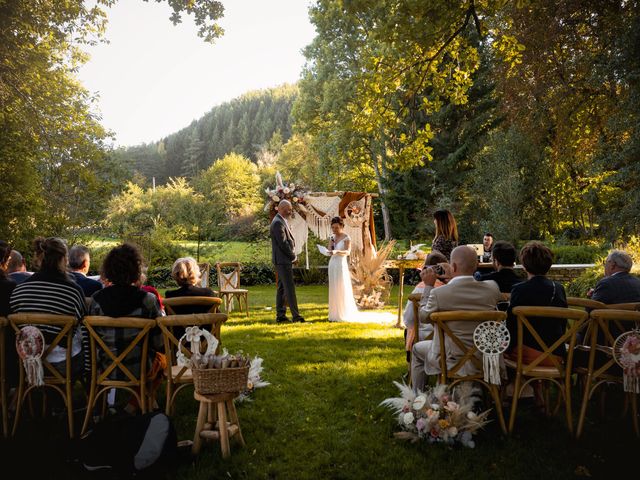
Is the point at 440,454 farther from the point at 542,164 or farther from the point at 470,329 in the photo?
the point at 542,164

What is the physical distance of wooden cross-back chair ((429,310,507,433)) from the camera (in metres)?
3.16

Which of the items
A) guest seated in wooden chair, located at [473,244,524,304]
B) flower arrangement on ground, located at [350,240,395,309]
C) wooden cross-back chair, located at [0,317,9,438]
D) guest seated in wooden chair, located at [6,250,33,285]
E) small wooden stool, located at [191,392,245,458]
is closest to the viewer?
small wooden stool, located at [191,392,245,458]

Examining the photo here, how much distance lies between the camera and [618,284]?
3.91 m

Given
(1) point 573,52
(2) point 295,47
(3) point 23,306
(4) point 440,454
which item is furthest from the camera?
(2) point 295,47

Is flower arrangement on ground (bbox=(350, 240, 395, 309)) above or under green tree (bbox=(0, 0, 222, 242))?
under

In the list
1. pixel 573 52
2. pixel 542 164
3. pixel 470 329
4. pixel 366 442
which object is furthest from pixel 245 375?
pixel 542 164

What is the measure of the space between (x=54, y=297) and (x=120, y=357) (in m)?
0.79

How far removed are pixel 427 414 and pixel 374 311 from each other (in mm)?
6275

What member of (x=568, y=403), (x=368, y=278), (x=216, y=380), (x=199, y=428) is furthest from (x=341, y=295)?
(x=216, y=380)

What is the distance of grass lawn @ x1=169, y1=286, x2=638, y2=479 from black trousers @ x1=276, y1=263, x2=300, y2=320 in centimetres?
269

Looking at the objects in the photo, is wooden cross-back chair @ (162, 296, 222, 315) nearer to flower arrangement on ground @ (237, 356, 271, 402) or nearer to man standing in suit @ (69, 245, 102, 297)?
flower arrangement on ground @ (237, 356, 271, 402)

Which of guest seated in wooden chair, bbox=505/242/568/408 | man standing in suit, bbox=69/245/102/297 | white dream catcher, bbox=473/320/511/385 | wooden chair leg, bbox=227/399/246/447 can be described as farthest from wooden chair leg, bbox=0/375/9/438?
guest seated in wooden chair, bbox=505/242/568/408

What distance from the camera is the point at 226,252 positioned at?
18359mm

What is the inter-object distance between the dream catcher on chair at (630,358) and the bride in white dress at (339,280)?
5.33 meters
